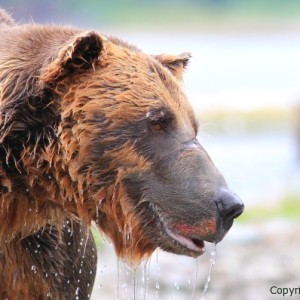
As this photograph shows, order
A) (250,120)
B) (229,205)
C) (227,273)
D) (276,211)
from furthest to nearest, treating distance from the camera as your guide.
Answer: (250,120) → (276,211) → (227,273) → (229,205)

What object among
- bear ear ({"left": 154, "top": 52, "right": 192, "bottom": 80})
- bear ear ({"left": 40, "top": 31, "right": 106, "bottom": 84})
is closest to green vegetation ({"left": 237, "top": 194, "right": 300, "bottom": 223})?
bear ear ({"left": 154, "top": 52, "right": 192, "bottom": 80})

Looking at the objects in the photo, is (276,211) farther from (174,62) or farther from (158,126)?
(158,126)

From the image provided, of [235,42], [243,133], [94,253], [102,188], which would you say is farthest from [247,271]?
[235,42]

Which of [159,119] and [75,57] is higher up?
[75,57]

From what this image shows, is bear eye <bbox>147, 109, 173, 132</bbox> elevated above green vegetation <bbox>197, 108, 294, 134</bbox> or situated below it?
above

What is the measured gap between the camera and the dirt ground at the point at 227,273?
910cm

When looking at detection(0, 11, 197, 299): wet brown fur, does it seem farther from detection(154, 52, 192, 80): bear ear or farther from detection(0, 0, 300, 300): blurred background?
detection(0, 0, 300, 300): blurred background

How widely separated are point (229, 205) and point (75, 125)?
32.7 inches

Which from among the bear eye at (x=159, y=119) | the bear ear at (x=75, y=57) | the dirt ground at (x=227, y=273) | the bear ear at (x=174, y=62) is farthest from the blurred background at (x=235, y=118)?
the bear ear at (x=75, y=57)

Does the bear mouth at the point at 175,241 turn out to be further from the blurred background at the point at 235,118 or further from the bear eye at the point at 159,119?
the blurred background at the point at 235,118

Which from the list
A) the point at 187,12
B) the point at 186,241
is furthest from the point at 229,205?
the point at 187,12

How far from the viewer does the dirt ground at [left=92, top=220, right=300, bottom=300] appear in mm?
9102

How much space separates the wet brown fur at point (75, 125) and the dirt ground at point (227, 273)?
9.17 ft

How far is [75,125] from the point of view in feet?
18.2
